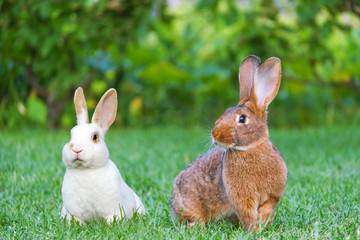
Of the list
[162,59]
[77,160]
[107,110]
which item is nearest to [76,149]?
[77,160]

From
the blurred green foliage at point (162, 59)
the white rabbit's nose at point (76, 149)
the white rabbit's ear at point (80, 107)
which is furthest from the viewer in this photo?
the blurred green foliage at point (162, 59)

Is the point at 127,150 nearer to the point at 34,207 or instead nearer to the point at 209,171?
the point at 34,207

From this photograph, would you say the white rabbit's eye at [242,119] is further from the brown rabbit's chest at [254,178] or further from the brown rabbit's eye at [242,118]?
the brown rabbit's chest at [254,178]

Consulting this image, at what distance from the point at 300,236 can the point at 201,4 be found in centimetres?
361

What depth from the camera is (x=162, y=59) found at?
295 inches

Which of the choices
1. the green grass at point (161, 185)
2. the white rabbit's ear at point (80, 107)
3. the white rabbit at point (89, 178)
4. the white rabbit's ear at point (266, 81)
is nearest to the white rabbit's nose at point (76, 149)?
the white rabbit at point (89, 178)

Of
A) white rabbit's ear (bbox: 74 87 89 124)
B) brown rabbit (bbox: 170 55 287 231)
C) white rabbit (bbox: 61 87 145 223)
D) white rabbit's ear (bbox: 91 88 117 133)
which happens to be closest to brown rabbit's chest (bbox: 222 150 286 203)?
brown rabbit (bbox: 170 55 287 231)

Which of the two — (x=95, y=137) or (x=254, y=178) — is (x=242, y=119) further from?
(x=95, y=137)

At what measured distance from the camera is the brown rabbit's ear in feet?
8.77

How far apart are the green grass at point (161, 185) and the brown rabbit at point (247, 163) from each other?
10 centimetres

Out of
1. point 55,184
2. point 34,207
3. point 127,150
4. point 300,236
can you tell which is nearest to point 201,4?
point 127,150

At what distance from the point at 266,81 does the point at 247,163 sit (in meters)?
0.41

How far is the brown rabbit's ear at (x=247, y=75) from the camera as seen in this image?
2674mm

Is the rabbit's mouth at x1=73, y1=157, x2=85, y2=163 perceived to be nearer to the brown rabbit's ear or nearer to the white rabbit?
the white rabbit
